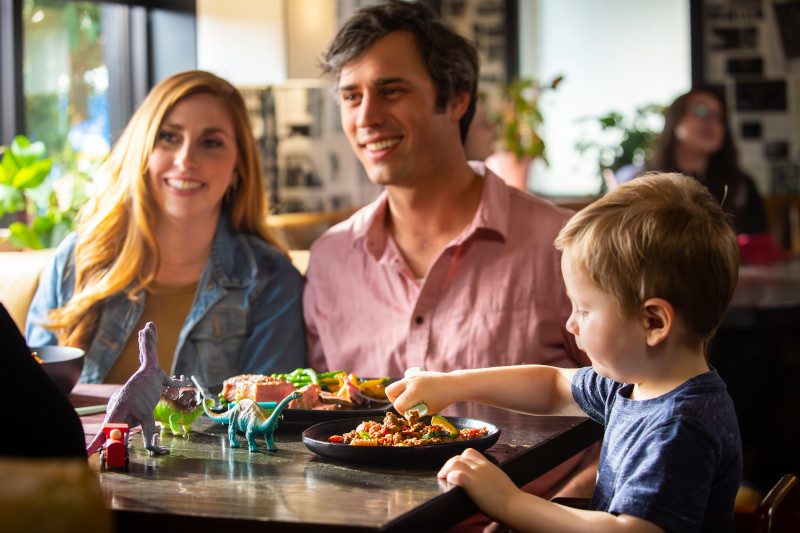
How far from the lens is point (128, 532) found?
97 centimetres

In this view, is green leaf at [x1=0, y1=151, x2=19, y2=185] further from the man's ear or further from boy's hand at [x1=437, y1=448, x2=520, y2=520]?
boy's hand at [x1=437, y1=448, x2=520, y2=520]

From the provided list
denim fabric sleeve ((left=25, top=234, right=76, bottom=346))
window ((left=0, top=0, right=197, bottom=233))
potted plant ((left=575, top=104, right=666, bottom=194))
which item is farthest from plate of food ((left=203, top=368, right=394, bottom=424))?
potted plant ((left=575, top=104, right=666, bottom=194))

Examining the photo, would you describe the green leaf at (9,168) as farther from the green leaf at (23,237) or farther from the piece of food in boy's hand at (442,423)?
the piece of food in boy's hand at (442,423)

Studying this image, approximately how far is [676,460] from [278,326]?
1292 mm

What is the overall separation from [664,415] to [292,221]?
2.38m

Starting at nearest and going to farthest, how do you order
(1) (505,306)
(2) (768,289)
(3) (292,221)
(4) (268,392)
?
(4) (268,392)
(1) (505,306)
(2) (768,289)
(3) (292,221)

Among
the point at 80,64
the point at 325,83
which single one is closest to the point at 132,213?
the point at 325,83

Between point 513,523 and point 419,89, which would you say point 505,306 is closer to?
point 419,89

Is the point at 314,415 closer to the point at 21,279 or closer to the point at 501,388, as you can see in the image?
the point at 501,388

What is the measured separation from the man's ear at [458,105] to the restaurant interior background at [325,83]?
106 centimetres

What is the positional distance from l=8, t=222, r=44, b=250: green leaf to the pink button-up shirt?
4.33ft

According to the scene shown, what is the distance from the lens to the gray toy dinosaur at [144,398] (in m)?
1.24

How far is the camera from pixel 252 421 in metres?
1.25

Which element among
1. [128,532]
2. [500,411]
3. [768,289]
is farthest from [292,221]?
[128,532]
